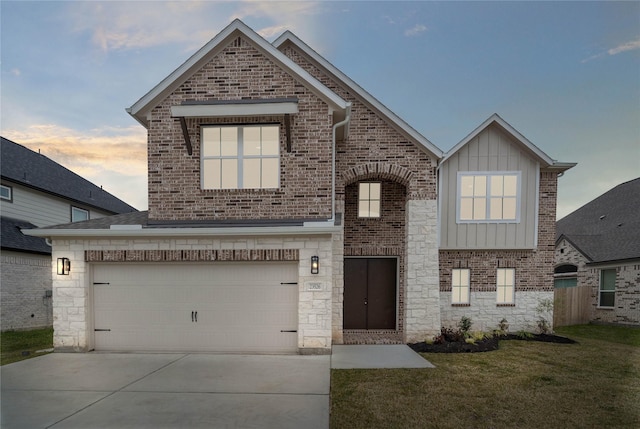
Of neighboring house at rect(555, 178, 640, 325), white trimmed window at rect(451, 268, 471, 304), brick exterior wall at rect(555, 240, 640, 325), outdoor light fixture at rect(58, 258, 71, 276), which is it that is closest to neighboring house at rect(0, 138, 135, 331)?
outdoor light fixture at rect(58, 258, 71, 276)

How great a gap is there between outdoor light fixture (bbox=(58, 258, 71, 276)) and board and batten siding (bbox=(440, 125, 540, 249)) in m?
10.7

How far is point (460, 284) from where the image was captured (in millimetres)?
10578

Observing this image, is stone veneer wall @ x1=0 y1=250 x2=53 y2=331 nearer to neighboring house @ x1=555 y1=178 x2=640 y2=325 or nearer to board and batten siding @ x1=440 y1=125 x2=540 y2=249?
board and batten siding @ x1=440 y1=125 x2=540 y2=249

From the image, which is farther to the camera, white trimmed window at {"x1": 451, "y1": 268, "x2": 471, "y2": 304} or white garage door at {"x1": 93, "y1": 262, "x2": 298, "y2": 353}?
white trimmed window at {"x1": 451, "y1": 268, "x2": 471, "y2": 304}

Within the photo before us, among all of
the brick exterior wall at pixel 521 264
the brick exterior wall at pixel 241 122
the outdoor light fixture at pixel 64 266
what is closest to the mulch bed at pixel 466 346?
the brick exterior wall at pixel 521 264

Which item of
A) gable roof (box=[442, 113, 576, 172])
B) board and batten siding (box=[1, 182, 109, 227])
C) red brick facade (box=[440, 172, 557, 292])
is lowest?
red brick facade (box=[440, 172, 557, 292])

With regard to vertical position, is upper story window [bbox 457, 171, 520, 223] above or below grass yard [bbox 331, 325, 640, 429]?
above

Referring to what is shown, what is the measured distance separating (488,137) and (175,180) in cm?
980

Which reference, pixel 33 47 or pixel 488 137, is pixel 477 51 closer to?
pixel 488 137

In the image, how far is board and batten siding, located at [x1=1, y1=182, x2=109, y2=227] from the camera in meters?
13.4

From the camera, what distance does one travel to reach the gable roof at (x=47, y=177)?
13.9 metres

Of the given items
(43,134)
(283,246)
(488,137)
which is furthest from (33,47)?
(488,137)

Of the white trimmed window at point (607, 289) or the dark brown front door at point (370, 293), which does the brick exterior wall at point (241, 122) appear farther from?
the white trimmed window at point (607, 289)

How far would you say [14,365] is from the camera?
22.7 feet
